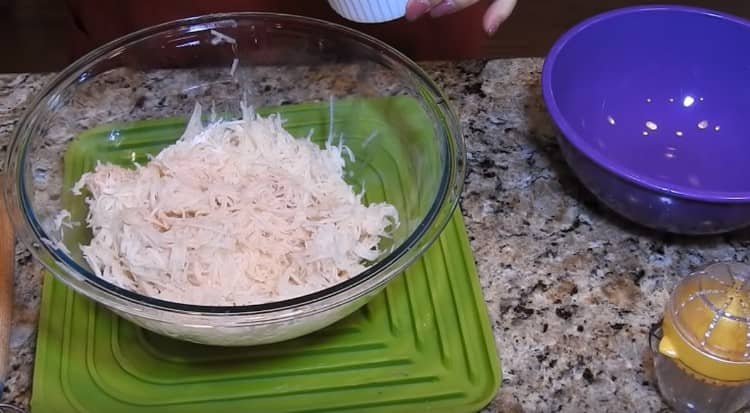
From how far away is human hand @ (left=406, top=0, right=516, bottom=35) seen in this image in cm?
98

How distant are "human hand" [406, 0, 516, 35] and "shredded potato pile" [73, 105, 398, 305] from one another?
0.90 feet

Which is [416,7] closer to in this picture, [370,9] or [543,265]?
[370,9]

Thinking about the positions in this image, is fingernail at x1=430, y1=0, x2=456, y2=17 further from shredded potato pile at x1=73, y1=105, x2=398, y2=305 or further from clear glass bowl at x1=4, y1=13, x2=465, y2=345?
shredded potato pile at x1=73, y1=105, x2=398, y2=305

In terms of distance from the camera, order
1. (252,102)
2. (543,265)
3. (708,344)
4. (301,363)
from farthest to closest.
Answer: (252,102), (543,265), (301,363), (708,344)

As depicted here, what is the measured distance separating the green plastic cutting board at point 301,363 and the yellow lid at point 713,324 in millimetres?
215

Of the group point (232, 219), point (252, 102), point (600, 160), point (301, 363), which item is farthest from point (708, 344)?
point (252, 102)

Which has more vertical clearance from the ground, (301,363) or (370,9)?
(370,9)

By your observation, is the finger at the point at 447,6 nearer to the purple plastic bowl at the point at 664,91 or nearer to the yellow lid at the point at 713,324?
the purple plastic bowl at the point at 664,91

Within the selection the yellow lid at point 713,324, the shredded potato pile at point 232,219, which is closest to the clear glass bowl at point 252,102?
the shredded potato pile at point 232,219

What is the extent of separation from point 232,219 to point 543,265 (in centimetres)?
43

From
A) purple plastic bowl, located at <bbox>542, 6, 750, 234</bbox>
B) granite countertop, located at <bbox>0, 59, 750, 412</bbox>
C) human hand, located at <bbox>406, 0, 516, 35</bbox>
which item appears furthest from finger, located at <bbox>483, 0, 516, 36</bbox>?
granite countertop, located at <bbox>0, 59, 750, 412</bbox>

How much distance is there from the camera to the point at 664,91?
1.34 meters

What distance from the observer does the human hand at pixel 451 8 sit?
0.98 metres

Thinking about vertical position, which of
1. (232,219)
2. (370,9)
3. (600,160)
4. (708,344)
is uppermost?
(370,9)
